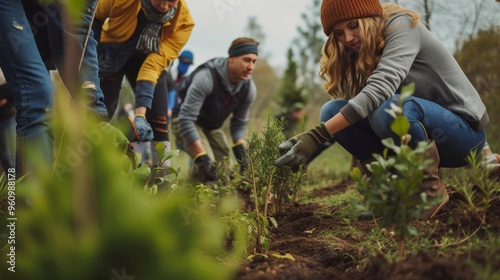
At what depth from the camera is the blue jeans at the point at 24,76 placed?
2059 millimetres

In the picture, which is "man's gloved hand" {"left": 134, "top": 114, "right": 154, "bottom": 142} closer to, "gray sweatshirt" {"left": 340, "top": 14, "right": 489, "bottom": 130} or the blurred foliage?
"gray sweatshirt" {"left": 340, "top": 14, "right": 489, "bottom": 130}

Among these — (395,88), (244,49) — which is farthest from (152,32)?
(395,88)

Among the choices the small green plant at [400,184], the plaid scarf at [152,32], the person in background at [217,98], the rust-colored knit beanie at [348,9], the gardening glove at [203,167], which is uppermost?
the rust-colored knit beanie at [348,9]

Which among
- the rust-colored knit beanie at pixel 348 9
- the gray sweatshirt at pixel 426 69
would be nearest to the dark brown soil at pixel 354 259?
the gray sweatshirt at pixel 426 69

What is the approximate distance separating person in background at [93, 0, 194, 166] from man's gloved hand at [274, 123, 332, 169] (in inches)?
A: 52.6

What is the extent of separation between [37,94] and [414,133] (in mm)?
1699

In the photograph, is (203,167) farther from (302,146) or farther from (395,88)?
(395,88)

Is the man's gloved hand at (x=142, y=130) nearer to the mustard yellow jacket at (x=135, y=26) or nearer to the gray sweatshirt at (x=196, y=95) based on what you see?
the mustard yellow jacket at (x=135, y=26)

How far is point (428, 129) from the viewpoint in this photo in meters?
2.37

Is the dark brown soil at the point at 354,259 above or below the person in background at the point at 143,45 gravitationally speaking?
below

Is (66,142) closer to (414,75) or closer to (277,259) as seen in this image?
(277,259)

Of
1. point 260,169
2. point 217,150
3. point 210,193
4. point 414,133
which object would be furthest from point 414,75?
point 217,150

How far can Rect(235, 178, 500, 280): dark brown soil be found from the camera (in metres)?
1.26

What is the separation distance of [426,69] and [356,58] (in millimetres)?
386
